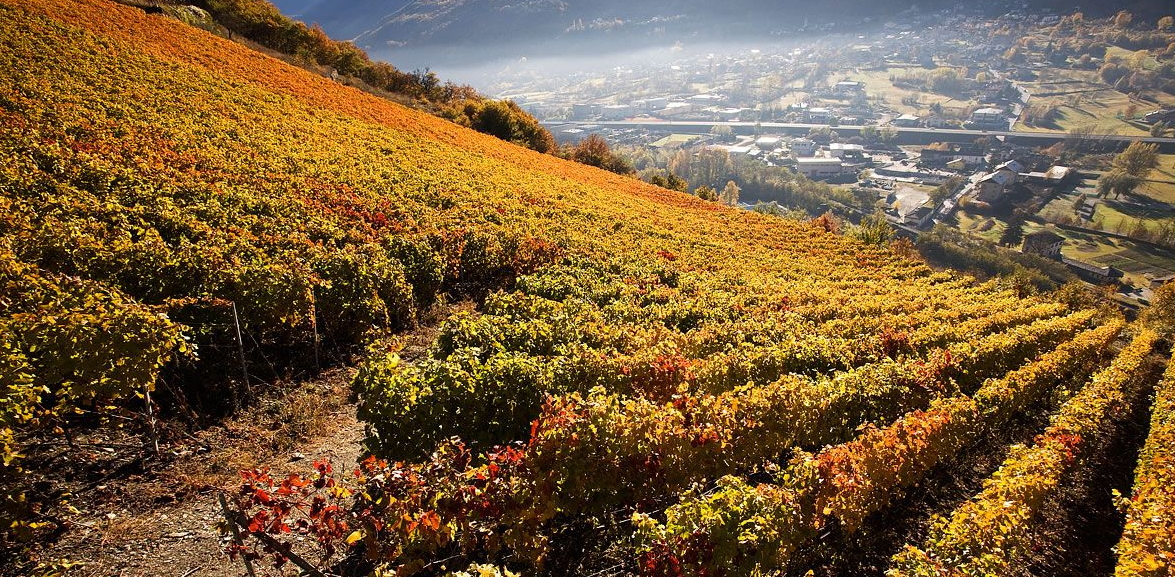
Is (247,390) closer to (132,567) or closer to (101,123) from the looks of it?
(132,567)

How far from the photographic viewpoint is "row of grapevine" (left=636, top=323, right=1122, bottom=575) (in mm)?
6633

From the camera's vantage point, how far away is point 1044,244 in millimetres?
105625

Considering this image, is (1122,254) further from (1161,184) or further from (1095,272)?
(1161,184)

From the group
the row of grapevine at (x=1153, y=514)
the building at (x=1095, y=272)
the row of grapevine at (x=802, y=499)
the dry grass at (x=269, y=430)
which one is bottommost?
the building at (x=1095, y=272)

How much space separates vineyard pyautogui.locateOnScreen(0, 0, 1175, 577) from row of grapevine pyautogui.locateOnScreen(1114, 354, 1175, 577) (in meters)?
0.11

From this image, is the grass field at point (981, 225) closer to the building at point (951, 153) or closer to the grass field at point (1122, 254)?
the grass field at point (1122, 254)

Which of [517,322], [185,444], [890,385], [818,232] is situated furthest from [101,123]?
[818,232]

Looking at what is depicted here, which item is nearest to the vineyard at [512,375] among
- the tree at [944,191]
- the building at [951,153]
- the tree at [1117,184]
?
the tree at [944,191]

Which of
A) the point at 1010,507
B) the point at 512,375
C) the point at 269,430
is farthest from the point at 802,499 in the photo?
the point at 269,430

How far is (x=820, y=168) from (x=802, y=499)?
194329mm

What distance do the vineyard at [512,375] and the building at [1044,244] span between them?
104469 mm

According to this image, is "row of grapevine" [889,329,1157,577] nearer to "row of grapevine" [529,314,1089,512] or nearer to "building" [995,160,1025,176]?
"row of grapevine" [529,314,1089,512]

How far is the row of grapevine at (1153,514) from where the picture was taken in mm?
8406

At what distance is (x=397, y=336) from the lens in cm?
1409
